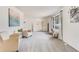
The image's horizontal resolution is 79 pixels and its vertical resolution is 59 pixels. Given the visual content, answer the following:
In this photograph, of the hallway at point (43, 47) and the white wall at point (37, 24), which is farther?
the white wall at point (37, 24)

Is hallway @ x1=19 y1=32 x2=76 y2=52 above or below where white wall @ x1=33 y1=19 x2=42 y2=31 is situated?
below

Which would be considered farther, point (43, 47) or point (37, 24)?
point (37, 24)

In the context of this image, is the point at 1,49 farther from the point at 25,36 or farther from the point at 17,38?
the point at 25,36

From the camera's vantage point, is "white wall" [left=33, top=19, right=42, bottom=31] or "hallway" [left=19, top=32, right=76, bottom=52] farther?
"white wall" [left=33, top=19, right=42, bottom=31]

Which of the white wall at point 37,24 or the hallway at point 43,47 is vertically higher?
the white wall at point 37,24

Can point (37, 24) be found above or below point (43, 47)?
above
